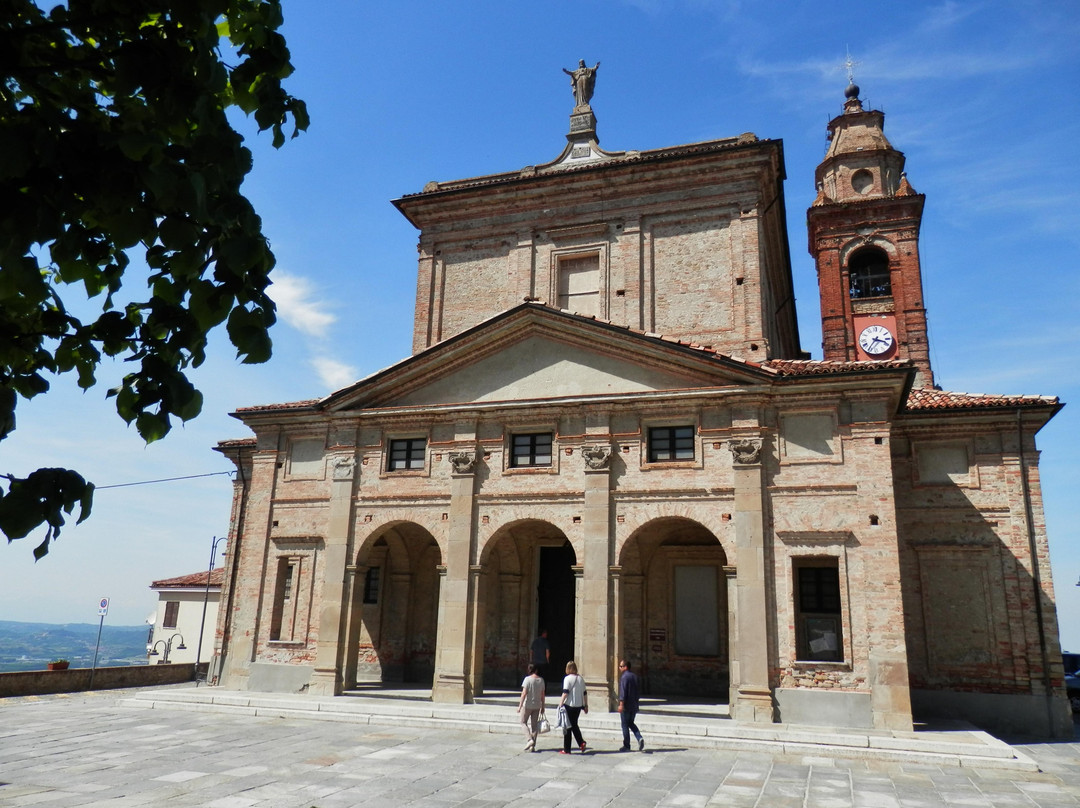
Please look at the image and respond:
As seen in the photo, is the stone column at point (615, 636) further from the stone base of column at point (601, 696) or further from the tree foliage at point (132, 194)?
the tree foliage at point (132, 194)

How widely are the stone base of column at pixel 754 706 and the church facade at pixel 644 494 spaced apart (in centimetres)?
5

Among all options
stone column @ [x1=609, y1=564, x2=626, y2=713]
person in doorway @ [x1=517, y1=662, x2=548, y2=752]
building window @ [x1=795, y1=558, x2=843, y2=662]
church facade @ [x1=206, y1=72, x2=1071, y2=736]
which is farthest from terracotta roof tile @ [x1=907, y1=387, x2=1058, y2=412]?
person in doorway @ [x1=517, y1=662, x2=548, y2=752]

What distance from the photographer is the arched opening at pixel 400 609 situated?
65.7 ft

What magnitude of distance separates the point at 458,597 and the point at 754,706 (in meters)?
6.56

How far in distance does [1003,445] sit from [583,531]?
386 inches

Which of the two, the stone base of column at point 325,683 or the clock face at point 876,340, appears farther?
the clock face at point 876,340

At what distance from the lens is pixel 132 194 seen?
2.90m

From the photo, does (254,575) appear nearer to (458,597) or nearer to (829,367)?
(458,597)

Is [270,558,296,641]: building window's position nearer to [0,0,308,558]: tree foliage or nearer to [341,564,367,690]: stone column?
[341,564,367,690]: stone column

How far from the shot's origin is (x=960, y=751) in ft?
40.3

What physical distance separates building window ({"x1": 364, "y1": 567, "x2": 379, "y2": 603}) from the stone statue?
14945 millimetres

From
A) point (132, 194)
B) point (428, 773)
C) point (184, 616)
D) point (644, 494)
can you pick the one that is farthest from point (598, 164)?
point (184, 616)

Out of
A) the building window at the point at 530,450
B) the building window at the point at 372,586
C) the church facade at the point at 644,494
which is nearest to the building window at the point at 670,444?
the church facade at the point at 644,494

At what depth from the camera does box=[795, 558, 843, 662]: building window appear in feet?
49.9
